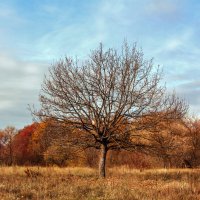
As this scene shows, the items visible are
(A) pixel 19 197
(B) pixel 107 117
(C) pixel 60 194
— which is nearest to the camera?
(A) pixel 19 197

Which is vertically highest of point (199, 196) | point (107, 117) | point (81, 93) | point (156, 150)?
point (81, 93)

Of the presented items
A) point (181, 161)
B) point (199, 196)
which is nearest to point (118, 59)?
point (199, 196)

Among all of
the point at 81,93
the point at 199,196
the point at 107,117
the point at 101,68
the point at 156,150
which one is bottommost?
the point at 199,196

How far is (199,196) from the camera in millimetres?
12359

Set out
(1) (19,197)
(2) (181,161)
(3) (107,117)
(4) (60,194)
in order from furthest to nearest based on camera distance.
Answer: (2) (181,161)
(3) (107,117)
(4) (60,194)
(1) (19,197)

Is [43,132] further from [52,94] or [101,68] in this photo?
[101,68]

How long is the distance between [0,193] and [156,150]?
13.0 metres

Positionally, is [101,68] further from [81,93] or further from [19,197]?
[19,197]

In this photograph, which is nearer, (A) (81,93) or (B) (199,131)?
(A) (81,93)

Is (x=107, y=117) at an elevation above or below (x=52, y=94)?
below

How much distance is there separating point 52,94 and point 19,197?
11.3 m

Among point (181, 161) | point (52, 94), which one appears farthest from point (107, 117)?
point (181, 161)

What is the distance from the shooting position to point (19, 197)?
37.8 ft

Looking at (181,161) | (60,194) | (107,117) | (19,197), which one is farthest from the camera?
(181,161)
